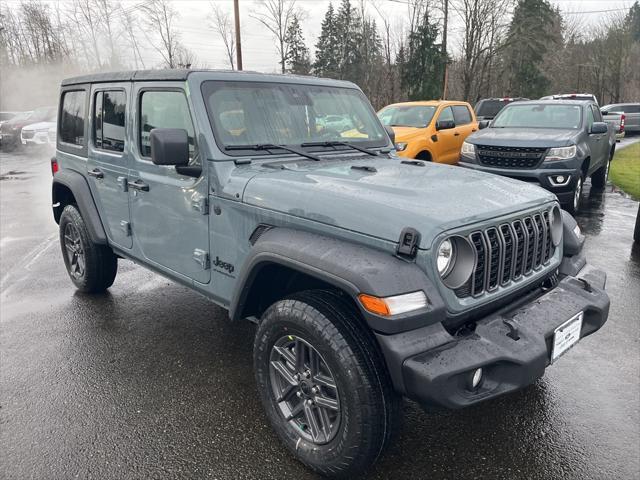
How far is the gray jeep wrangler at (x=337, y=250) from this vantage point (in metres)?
2.08

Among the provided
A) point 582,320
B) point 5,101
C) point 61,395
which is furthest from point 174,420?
point 5,101

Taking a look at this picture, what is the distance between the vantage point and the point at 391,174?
9.66 ft

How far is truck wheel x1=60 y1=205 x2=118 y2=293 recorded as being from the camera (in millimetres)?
4496

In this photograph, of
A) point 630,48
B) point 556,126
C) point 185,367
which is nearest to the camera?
point 185,367

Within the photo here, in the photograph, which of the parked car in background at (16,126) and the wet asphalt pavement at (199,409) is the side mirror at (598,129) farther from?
the parked car in background at (16,126)

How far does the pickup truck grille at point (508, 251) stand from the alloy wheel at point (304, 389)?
76 centimetres

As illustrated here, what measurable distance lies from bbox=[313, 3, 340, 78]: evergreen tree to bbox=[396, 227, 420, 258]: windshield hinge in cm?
4735

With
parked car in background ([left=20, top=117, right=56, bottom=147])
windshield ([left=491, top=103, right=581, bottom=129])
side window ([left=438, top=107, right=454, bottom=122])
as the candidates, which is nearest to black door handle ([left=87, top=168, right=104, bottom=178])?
windshield ([left=491, top=103, right=581, bottom=129])

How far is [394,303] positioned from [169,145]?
159cm

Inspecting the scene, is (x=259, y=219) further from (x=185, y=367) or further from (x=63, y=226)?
(x=63, y=226)

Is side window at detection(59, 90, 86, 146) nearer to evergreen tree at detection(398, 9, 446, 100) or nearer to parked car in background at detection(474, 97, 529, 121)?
parked car in background at detection(474, 97, 529, 121)

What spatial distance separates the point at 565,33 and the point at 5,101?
183 feet

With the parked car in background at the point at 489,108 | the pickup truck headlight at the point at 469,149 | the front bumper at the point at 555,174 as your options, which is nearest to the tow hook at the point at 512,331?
the front bumper at the point at 555,174

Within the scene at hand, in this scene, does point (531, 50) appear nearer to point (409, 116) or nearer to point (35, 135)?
point (409, 116)
